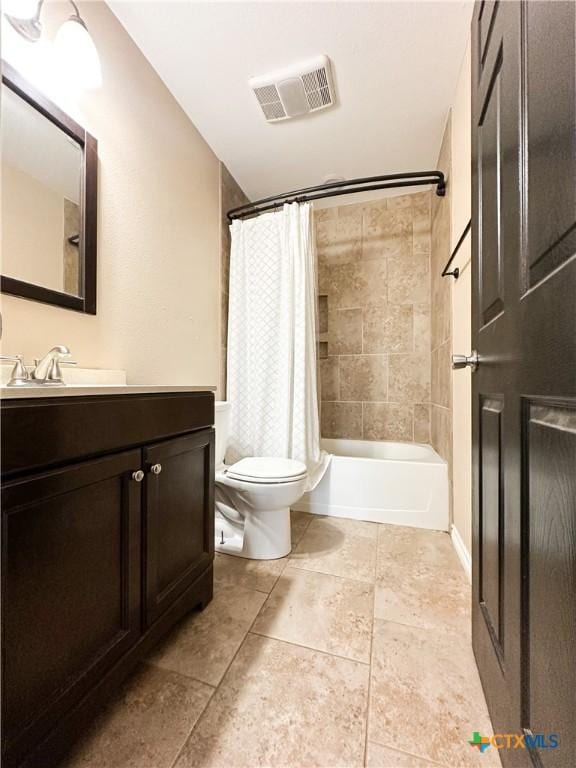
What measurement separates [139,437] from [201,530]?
1.52 ft

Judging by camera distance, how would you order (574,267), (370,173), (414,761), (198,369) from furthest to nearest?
(370,173)
(198,369)
(414,761)
(574,267)

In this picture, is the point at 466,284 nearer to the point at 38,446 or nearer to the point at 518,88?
the point at 518,88

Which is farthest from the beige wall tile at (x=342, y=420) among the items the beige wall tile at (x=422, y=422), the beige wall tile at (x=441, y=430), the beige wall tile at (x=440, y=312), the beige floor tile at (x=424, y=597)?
the beige floor tile at (x=424, y=597)

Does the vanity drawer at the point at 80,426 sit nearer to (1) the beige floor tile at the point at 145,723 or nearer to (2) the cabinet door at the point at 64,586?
(2) the cabinet door at the point at 64,586

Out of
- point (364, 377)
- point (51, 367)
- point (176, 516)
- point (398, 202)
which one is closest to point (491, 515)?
point (176, 516)

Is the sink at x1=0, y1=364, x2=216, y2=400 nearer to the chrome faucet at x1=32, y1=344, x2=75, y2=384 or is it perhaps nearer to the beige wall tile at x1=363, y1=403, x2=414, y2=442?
the chrome faucet at x1=32, y1=344, x2=75, y2=384

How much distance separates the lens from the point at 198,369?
75.2 inches

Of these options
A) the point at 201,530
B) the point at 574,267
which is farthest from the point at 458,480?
the point at 574,267

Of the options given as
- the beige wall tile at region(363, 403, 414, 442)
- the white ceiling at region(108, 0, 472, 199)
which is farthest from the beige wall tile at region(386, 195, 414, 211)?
the beige wall tile at region(363, 403, 414, 442)

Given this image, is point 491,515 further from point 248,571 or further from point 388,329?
point 388,329

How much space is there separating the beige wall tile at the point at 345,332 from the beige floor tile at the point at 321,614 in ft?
6.00

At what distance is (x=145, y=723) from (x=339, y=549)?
40.2 inches

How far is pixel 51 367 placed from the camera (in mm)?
889

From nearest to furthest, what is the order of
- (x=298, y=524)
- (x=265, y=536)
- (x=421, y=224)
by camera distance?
(x=265, y=536) < (x=298, y=524) < (x=421, y=224)
